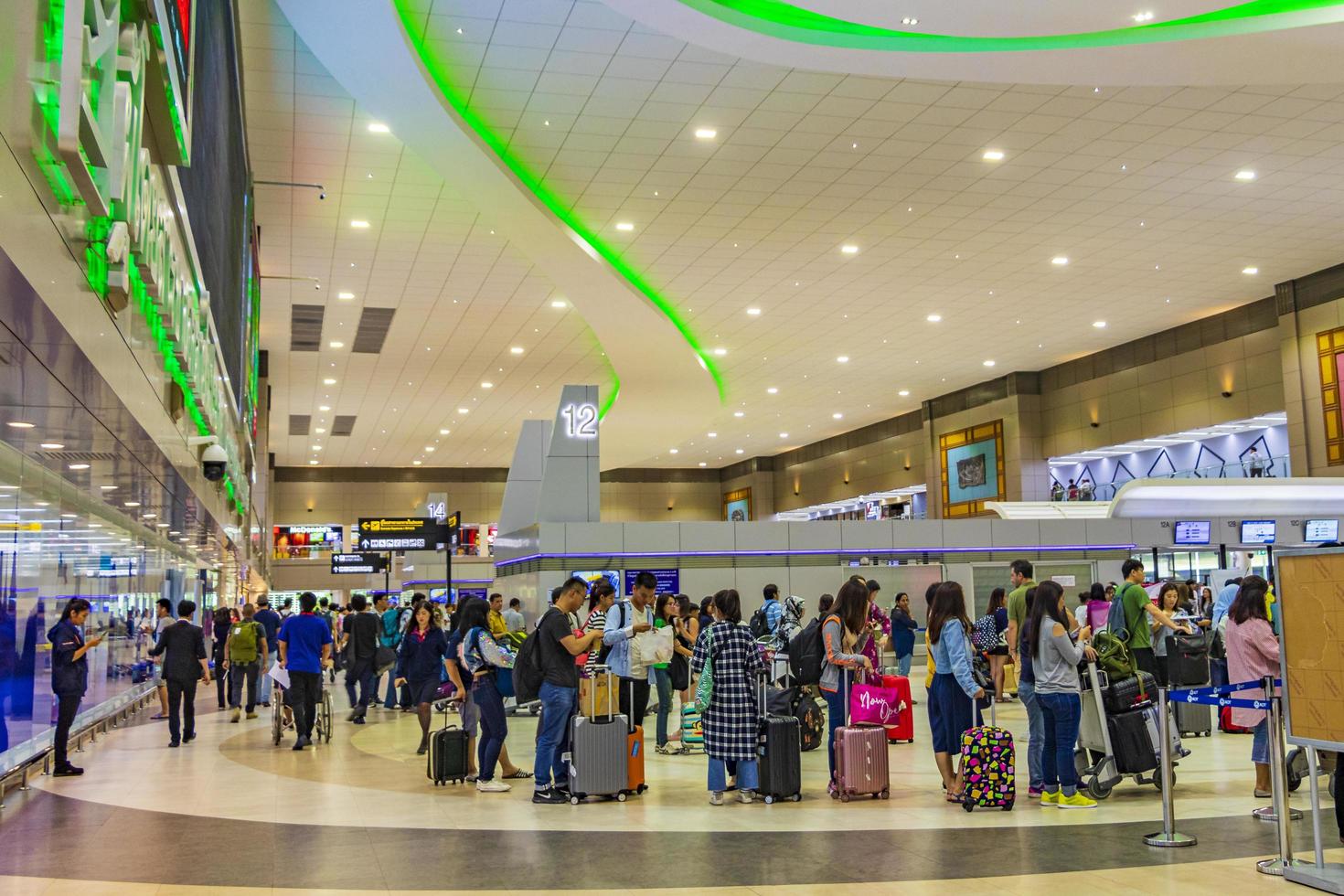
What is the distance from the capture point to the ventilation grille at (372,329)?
2300cm

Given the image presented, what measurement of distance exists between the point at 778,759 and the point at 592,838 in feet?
5.38

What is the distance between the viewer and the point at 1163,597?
11.0m

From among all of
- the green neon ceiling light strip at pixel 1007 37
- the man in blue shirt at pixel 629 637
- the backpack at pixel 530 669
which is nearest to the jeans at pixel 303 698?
the man in blue shirt at pixel 629 637

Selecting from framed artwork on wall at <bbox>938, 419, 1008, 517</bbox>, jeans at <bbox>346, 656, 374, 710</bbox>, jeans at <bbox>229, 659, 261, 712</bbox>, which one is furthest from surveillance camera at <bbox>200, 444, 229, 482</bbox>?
framed artwork on wall at <bbox>938, 419, 1008, 517</bbox>

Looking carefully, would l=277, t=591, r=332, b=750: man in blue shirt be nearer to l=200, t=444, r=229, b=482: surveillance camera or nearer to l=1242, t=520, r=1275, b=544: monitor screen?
l=200, t=444, r=229, b=482: surveillance camera

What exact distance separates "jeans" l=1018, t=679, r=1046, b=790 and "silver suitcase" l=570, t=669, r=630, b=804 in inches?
103

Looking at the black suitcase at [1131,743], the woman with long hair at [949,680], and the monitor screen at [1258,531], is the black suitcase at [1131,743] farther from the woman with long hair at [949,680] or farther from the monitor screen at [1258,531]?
the monitor screen at [1258,531]

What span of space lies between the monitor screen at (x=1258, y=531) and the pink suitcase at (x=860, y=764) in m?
13.2

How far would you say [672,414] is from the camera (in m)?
30.1

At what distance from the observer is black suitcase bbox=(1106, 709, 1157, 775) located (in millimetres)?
7539

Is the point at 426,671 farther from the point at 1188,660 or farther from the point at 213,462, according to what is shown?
the point at 1188,660

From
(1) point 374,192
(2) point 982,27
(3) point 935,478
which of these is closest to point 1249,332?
(3) point 935,478

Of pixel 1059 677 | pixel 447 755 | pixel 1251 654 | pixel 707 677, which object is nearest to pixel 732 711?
pixel 707 677

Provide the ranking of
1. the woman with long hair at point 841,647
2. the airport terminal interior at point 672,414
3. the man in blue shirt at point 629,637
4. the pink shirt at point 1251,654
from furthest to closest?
1. the man in blue shirt at point 629,637
2. the woman with long hair at point 841,647
3. the pink shirt at point 1251,654
4. the airport terminal interior at point 672,414
